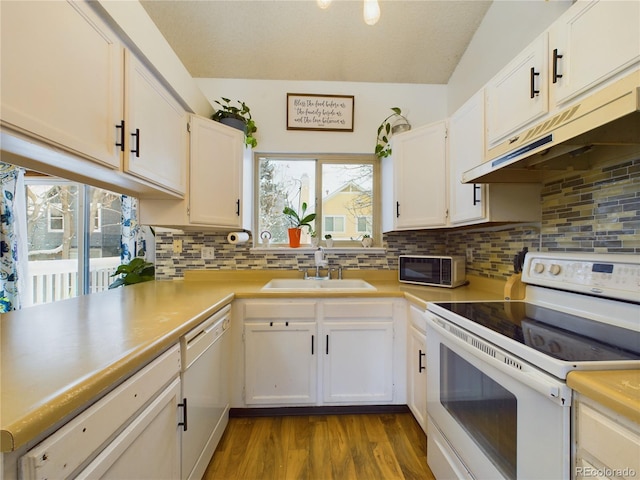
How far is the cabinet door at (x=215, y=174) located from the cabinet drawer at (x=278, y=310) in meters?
0.66

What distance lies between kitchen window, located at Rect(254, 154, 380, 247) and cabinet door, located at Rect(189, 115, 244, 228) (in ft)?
1.47

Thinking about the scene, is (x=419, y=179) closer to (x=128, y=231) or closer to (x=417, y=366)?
(x=417, y=366)

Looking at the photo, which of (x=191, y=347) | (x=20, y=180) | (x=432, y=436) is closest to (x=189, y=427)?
(x=191, y=347)

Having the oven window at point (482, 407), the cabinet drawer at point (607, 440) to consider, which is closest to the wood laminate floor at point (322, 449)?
the oven window at point (482, 407)

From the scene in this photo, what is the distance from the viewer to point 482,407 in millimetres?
995

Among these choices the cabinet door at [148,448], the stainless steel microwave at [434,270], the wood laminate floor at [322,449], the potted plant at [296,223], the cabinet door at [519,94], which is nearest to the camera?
the cabinet door at [148,448]

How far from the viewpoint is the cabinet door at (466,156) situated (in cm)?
157

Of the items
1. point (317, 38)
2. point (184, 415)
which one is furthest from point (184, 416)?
point (317, 38)

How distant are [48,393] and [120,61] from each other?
129cm

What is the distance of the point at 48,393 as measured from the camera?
54 cm

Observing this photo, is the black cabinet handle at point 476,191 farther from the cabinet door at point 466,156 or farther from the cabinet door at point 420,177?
the cabinet door at point 420,177

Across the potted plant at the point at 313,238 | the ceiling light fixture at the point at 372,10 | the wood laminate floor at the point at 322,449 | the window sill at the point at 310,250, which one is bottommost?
the wood laminate floor at the point at 322,449

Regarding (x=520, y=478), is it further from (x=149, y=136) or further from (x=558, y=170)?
(x=149, y=136)

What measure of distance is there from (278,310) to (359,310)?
54 centimetres
